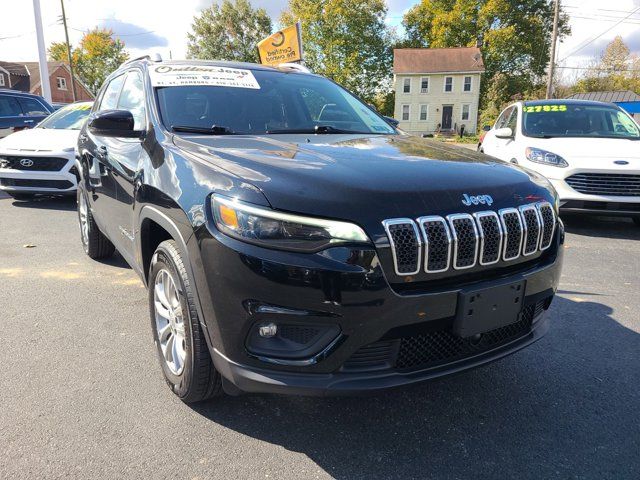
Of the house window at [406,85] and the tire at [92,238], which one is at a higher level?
the house window at [406,85]

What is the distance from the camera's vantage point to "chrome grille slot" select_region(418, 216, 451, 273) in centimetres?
190

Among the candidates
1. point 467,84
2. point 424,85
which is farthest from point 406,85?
point 467,84

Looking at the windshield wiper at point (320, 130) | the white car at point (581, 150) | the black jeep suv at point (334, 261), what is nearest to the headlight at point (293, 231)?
the black jeep suv at point (334, 261)

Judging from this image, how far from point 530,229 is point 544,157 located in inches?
179

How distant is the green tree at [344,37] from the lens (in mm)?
46969

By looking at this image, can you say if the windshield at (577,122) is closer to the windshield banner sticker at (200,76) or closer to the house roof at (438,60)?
the windshield banner sticker at (200,76)

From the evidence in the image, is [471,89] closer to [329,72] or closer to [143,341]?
[329,72]

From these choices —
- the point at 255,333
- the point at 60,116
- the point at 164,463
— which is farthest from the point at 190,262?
the point at 60,116

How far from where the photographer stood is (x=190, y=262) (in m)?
2.06

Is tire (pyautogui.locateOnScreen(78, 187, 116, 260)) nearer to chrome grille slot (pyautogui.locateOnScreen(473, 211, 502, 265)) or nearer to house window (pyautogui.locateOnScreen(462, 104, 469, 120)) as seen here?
chrome grille slot (pyautogui.locateOnScreen(473, 211, 502, 265))

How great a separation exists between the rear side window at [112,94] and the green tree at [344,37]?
1749 inches

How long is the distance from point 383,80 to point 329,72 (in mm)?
6690

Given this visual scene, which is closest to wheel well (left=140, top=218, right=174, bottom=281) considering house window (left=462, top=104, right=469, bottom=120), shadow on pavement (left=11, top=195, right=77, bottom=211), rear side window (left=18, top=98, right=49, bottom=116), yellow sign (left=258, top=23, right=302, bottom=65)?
shadow on pavement (left=11, top=195, right=77, bottom=211)

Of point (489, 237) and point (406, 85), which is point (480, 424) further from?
point (406, 85)
